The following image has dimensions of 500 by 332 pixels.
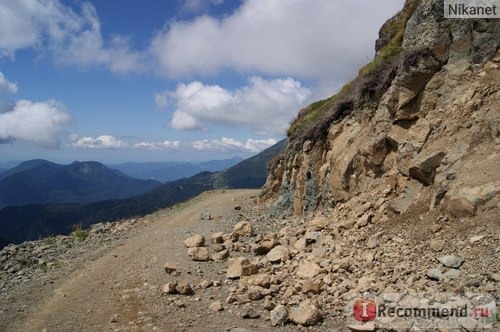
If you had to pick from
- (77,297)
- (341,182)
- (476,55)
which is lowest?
(77,297)

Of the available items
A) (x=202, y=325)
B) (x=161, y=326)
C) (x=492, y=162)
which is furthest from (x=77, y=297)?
(x=492, y=162)

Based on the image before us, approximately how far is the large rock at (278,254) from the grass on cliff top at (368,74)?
448 inches

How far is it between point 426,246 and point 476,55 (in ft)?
31.3

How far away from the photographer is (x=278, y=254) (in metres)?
17.8

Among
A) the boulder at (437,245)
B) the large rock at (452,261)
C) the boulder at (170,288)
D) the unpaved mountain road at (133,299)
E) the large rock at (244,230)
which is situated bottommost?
the unpaved mountain road at (133,299)

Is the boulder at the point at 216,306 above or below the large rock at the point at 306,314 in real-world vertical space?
below

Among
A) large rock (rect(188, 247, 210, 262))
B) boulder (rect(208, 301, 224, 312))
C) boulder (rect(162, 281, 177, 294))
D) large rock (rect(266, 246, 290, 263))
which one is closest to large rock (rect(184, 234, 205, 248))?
large rock (rect(188, 247, 210, 262))

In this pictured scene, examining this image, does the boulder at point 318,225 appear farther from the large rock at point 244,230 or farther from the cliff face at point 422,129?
the large rock at point 244,230

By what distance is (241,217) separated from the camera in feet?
106

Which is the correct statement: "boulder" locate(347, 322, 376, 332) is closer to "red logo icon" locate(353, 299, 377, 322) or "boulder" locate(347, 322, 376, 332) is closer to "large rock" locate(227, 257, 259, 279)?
"red logo icon" locate(353, 299, 377, 322)

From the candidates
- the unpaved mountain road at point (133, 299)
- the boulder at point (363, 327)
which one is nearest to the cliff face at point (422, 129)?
the boulder at point (363, 327)

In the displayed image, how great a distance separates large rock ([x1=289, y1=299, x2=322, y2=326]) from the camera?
11.3 m

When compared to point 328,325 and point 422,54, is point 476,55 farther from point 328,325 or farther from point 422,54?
point 328,325

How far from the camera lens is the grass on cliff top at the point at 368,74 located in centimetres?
2394
